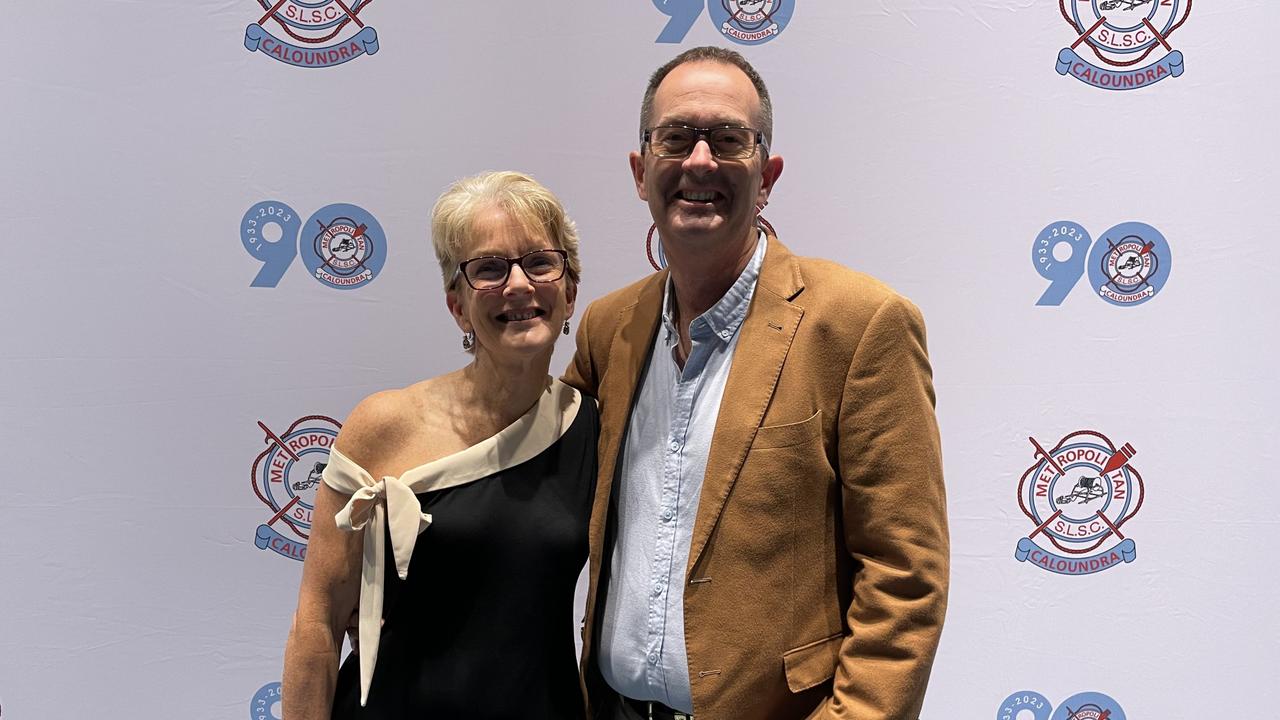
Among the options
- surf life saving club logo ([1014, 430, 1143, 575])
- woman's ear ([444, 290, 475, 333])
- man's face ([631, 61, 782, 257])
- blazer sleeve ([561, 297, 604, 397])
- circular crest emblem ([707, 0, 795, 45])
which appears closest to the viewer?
man's face ([631, 61, 782, 257])

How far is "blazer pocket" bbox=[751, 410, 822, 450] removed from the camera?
1.55 meters

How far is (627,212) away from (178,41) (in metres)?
1.38

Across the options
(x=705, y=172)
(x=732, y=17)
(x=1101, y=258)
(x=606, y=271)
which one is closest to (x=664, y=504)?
(x=705, y=172)

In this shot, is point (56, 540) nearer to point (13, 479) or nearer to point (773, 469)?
point (13, 479)

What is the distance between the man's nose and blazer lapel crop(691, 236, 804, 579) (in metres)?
0.25

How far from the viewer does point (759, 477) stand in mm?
1566

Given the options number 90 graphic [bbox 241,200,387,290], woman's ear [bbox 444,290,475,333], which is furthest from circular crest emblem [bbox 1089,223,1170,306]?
number 90 graphic [bbox 241,200,387,290]

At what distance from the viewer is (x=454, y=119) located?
2.44 m

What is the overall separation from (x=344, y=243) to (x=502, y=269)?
998mm

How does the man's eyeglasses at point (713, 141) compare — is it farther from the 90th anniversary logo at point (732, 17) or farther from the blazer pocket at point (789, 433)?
the 90th anniversary logo at point (732, 17)

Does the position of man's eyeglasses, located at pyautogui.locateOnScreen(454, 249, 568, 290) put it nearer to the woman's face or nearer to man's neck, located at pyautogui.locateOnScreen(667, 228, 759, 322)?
the woman's face

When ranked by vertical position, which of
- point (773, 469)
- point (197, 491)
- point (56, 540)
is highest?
point (773, 469)

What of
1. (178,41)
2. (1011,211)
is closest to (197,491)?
(178,41)

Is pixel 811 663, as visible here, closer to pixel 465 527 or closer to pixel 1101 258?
pixel 465 527
